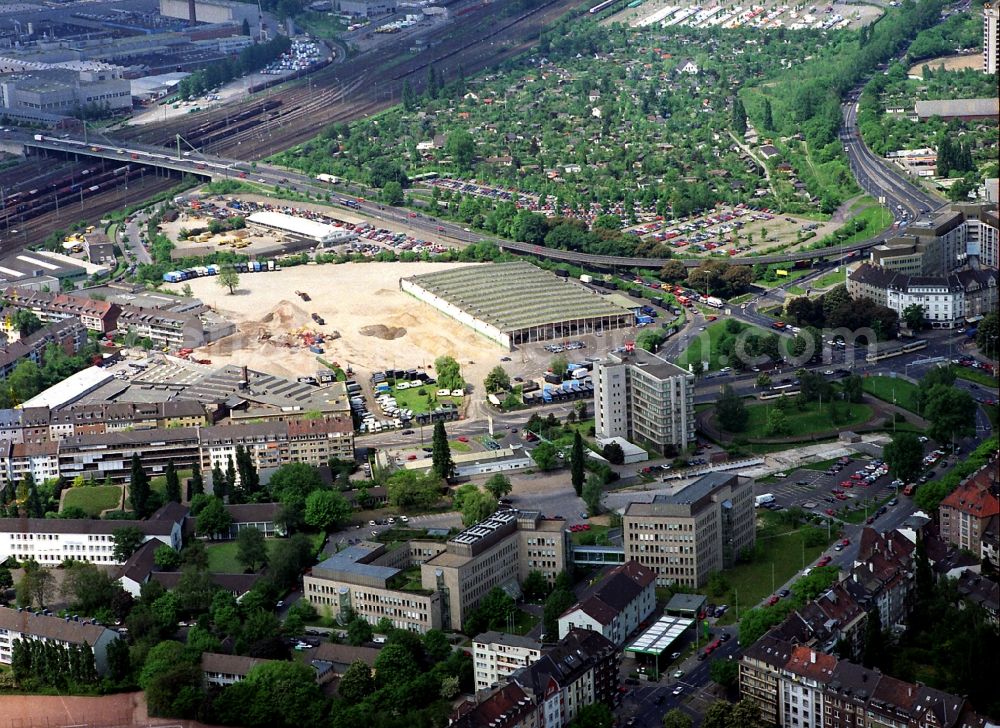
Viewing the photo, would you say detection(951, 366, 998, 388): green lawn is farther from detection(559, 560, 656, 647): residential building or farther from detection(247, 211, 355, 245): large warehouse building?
detection(247, 211, 355, 245): large warehouse building

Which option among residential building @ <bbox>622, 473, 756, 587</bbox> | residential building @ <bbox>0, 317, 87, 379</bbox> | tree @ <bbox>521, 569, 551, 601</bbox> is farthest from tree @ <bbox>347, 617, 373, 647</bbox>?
residential building @ <bbox>0, 317, 87, 379</bbox>

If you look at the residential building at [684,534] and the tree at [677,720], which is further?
the residential building at [684,534]

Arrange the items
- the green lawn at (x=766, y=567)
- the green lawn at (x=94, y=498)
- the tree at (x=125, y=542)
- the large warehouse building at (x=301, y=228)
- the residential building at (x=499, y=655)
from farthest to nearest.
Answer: the large warehouse building at (x=301, y=228) → the green lawn at (x=94, y=498) → the tree at (x=125, y=542) → the green lawn at (x=766, y=567) → the residential building at (x=499, y=655)

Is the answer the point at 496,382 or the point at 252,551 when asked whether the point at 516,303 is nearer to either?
the point at 496,382

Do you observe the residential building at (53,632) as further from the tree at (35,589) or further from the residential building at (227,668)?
the residential building at (227,668)

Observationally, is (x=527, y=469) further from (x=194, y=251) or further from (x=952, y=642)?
(x=194, y=251)

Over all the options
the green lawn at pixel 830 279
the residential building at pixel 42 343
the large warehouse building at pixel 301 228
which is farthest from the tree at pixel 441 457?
the large warehouse building at pixel 301 228

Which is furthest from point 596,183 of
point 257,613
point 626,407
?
point 257,613

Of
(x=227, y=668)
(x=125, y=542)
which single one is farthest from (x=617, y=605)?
(x=125, y=542)
